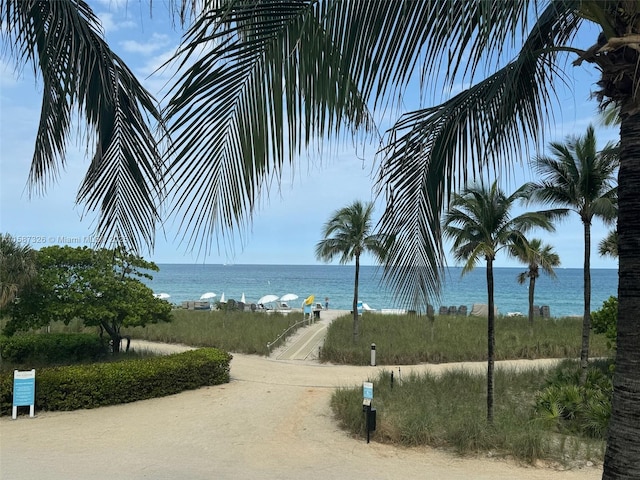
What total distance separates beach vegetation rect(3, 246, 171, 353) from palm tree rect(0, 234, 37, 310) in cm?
35

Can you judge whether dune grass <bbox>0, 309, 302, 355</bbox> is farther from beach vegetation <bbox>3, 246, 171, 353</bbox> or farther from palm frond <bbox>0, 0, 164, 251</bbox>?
palm frond <bbox>0, 0, 164, 251</bbox>

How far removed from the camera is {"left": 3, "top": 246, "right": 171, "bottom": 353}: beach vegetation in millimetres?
13492

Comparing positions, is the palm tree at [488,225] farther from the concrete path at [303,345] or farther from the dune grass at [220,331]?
the dune grass at [220,331]

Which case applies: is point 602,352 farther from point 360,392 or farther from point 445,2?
point 445,2

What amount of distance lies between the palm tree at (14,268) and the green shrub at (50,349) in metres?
2.83

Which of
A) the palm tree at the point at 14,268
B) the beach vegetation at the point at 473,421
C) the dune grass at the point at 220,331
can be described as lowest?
the dune grass at the point at 220,331

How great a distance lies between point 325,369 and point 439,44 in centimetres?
1506

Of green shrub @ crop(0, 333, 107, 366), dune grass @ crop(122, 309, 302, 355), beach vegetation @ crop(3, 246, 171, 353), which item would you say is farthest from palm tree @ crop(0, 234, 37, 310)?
dune grass @ crop(122, 309, 302, 355)

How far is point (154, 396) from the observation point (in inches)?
459

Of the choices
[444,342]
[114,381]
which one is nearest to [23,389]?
[114,381]

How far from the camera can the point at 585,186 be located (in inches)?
472

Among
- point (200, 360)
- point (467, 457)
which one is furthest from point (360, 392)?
point (200, 360)

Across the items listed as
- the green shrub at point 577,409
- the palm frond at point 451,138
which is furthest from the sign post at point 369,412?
the palm frond at point 451,138

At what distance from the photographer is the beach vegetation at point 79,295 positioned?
531 inches
